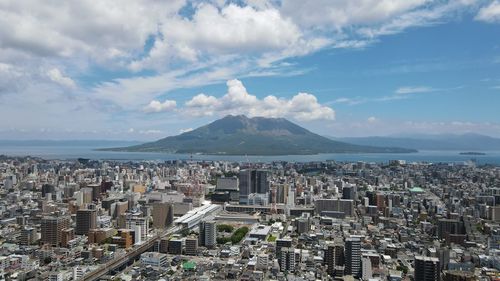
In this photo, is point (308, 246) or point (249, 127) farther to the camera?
point (249, 127)

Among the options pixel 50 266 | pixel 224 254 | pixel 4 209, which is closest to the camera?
pixel 50 266

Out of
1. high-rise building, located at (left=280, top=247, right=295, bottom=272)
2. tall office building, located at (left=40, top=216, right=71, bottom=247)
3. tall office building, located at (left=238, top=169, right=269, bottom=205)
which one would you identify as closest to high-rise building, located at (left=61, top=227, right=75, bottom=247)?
tall office building, located at (left=40, top=216, right=71, bottom=247)

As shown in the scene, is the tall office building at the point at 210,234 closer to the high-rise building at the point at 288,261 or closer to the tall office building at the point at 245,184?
the high-rise building at the point at 288,261

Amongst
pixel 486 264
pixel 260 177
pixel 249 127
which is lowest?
pixel 486 264

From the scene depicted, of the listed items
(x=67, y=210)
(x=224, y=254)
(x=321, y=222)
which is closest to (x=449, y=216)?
(x=321, y=222)

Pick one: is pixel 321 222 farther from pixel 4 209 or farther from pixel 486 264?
pixel 4 209

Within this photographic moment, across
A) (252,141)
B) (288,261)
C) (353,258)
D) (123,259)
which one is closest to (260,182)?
(288,261)

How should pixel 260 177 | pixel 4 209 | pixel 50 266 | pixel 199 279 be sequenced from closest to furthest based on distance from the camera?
1. pixel 199 279
2. pixel 50 266
3. pixel 4 209
4. pixel 260 177
